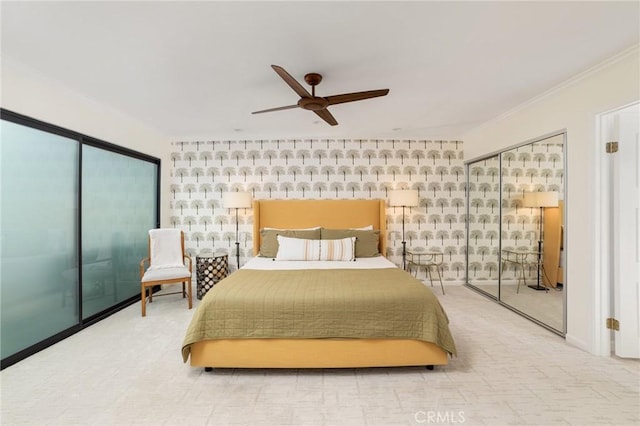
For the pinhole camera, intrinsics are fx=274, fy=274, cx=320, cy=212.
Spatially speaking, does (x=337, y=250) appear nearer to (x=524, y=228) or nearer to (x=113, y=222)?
(x=524, y=228)

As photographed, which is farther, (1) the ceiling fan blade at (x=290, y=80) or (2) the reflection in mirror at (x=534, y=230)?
(2) the reflection in mirror at (x=534, y=230)

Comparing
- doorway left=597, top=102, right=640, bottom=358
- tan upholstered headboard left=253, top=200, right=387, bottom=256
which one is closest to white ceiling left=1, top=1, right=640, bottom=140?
doorway left=597, top=102, right=640, bottom=358

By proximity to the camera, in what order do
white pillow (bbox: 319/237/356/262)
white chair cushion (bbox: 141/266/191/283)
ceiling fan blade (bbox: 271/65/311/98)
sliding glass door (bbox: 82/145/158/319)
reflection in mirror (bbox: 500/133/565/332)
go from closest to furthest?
ceiling fan blade (bbox: 271/65/311/98) < reflection in mirror (bbox: 500/133/565/332) < sliding glass door (bbox: 82/145/158/319) < white chair cushion (bbox: 141/266/191/283) < white pillow (bbox: 319/237/356/262)

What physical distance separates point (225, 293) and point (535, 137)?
360 cm

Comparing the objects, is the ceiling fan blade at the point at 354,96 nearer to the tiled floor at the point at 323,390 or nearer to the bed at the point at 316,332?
the bed at the point at 316,332

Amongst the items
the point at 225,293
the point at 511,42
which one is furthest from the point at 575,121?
the point at 225,293

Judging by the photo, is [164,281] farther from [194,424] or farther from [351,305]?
[351,305]

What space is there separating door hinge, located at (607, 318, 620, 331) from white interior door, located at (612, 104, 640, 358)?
2cm

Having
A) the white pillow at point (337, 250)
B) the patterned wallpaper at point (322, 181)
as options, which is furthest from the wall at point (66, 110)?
the white pillow at point (337, 250)

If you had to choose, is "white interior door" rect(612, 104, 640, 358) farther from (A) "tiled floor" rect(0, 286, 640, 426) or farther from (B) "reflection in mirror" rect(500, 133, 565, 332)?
(B) "reflection in mirror" rect(500, 133, 565, 332)

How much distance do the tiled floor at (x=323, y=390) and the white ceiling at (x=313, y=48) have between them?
8.27 feet

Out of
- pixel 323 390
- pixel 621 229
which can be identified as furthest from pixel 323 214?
pixel 621 229

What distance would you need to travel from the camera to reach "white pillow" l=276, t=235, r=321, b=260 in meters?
Result: 3.66

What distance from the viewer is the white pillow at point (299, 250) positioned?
12.0 ft
